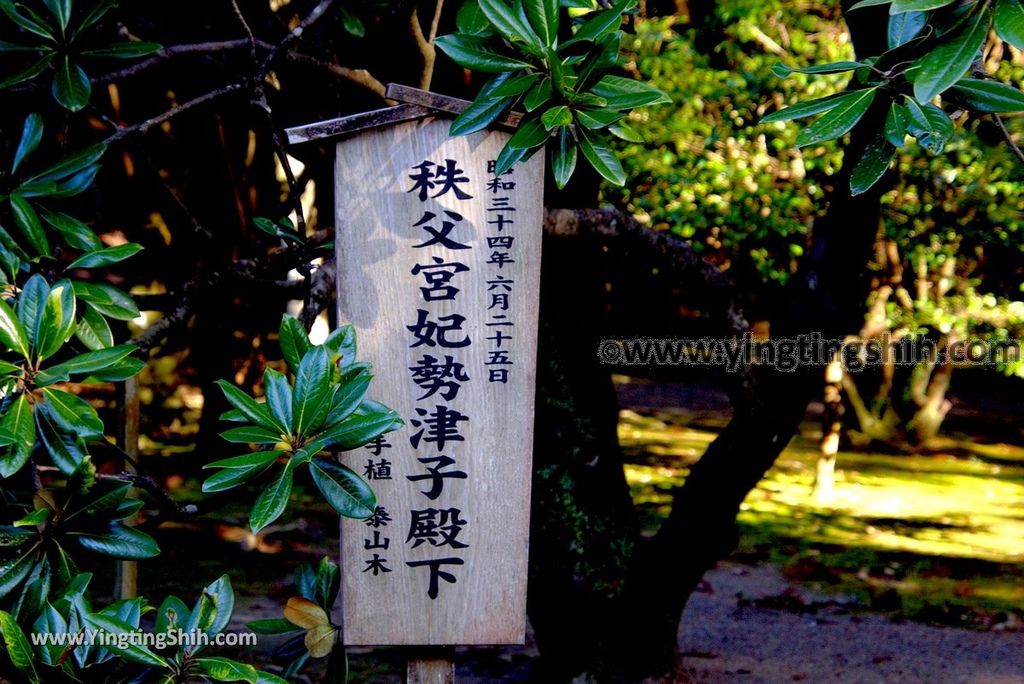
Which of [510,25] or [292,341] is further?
[292,341]

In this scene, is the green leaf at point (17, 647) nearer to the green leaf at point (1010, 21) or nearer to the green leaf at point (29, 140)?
the green leaf at point (29, 140)

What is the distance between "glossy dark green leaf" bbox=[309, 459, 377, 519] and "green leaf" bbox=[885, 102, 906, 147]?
4.14ft

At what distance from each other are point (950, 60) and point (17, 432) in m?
1.89

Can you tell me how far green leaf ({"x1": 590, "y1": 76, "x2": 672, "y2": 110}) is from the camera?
6.47 ft

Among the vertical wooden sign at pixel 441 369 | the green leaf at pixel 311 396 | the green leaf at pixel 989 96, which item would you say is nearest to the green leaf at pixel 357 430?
the green leaf at pixel 311 396

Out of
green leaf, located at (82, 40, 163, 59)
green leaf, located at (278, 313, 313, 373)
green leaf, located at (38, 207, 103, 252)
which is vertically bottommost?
green leaf, located at (278, 313, 313, 373)

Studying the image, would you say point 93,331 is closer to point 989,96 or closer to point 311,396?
point 311,396

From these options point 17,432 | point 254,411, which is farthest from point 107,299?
point 254,411

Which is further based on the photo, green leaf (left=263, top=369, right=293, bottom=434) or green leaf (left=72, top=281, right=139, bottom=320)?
green leaf (left=72, top=281, right=139, bottom=320)

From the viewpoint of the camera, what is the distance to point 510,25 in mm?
1966

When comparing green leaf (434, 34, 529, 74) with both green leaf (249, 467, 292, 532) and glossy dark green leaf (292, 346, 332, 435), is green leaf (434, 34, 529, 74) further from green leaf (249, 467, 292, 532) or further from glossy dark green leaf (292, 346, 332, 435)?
green leaf (249, 467, 292, 532)

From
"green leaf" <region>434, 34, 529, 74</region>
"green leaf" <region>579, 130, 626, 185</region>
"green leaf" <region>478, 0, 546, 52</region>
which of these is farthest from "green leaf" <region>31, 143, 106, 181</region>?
"green leaf" <region>579, 130, 626, 185</region>

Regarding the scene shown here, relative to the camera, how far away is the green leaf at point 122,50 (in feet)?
8.20

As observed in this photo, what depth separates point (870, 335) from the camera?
6918 millimetres
